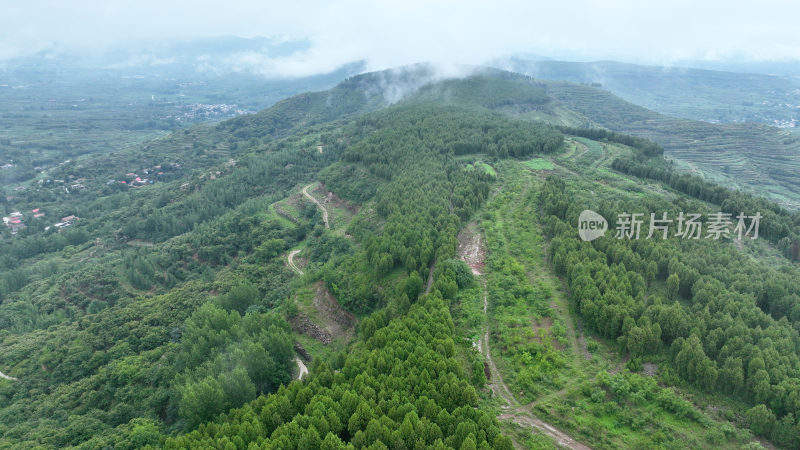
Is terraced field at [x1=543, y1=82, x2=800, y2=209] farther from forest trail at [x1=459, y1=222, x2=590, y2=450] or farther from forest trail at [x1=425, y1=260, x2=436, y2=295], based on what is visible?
forest trail at [x1=459, y1=222, x2=590, y2=450]

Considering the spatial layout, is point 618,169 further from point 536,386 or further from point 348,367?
point 348,367

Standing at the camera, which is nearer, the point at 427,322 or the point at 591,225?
the point at 427,322

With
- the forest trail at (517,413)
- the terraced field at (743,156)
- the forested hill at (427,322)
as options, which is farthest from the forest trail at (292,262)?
the terraced field at (743,156)

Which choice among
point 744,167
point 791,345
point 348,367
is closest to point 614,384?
point 791,345

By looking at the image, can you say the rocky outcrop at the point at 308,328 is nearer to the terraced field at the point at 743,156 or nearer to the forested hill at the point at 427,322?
the forested hill at the point at 427,322
